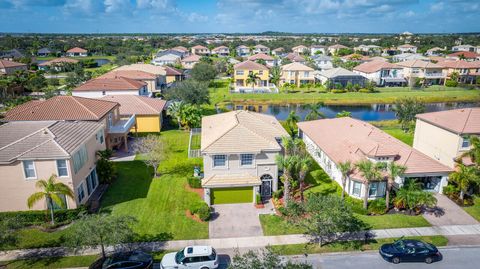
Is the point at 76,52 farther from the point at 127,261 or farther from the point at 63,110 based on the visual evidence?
the point at 127,261

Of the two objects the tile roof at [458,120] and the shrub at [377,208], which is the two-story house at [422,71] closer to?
the tile roof at [458,120]

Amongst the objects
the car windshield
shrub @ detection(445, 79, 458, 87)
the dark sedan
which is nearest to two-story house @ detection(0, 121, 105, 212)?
the car windshield

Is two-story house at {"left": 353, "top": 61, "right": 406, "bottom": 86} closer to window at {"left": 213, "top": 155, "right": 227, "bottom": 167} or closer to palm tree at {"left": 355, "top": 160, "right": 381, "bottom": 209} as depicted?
palm tree at {"left": 355, "top": 160, "right": 381, "bottom": 209}

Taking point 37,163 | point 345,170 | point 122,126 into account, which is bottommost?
point 122,126

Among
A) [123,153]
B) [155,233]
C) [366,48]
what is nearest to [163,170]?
[123,153]

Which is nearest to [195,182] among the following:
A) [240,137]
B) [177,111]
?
[240,137]

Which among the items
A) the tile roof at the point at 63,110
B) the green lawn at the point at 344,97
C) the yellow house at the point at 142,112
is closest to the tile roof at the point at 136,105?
the yellow house at the point at 142,112

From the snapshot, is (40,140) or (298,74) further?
(298,74)

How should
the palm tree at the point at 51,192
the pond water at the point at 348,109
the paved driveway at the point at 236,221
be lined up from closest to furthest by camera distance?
the palm tree at the point at 51,192 → the paved driveway at the point at 236,221 → the pond water at the point at 348,109
